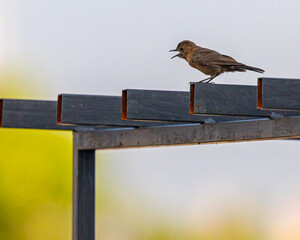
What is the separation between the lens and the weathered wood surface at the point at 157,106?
761 centimetres

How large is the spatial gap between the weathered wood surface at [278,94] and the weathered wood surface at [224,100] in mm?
467

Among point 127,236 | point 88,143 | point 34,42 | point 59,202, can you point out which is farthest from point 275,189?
point 88,143

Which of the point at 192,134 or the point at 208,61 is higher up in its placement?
the point at 208,61

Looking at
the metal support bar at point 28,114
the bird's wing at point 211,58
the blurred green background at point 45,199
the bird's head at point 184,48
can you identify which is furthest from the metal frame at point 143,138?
the blurred green background at point 45,199

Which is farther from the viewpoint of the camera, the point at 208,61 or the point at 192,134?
the point at 208,61

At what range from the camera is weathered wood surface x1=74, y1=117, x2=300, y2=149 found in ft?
24.9

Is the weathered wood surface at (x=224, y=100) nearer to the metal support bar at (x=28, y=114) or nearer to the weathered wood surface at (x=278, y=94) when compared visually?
the weathered wood surface at (x=278, y=94)

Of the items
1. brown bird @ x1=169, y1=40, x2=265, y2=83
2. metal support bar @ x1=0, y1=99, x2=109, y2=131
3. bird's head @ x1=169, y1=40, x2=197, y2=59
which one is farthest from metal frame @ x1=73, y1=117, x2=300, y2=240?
bird's head @ x1=169, y1=40, x2=197, y2=59

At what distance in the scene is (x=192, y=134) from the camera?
27.3 ft

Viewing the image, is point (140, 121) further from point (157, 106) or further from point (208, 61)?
point (208, 61)

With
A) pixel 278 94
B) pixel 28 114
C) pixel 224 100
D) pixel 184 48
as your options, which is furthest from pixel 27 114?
pixel 278 94

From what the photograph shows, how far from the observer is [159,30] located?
21672mm

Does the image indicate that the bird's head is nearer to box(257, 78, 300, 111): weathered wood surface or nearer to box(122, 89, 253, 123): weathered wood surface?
box(122, 89, 253, 123): weathered wood surface

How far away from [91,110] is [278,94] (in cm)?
201
